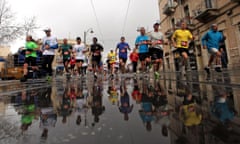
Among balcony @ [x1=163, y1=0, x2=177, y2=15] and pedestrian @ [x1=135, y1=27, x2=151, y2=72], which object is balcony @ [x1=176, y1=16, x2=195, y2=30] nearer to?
balcony @ [x1=163, y1=0, x2=177, y2=15]

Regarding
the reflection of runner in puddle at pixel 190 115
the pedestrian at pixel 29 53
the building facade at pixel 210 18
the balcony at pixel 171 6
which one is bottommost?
the reflection of runner in puddle at pixel 190 115

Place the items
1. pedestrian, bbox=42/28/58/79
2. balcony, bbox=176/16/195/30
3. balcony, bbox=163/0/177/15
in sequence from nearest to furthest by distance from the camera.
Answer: pedestrian, bbox=42/28/58/79 < balcony, bbox=176/16/195/30 < balcony, bbox=163/0/177/15

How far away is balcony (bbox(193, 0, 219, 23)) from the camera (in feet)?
52.2

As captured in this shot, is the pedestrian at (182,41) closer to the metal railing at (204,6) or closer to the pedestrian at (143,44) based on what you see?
the pedestrian at (143,44)

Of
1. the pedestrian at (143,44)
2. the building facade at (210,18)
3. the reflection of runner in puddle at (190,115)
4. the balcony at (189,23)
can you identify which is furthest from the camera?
the balcony at (189,23)

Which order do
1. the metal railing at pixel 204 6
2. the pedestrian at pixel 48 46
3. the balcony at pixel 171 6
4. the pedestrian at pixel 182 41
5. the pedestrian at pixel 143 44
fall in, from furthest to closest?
the balcony at pixel 171 6 → the metal railing at pixel 204 6 → the pedestrian at pixel 48 46 → the pedestrian at pixel 143 44 → the pedestrian at pixel 182 41

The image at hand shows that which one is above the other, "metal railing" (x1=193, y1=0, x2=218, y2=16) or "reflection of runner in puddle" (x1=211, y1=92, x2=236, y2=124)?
"metal railing" (x1=193, y1=0, x2=218, y2=16)

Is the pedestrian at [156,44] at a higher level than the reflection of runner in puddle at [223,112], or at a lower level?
higher

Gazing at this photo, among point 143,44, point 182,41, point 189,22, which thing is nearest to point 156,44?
point 143,44

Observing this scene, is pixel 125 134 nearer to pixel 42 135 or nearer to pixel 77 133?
pixel 77 133

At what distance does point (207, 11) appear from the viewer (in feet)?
52.8

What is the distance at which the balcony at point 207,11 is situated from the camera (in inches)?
626

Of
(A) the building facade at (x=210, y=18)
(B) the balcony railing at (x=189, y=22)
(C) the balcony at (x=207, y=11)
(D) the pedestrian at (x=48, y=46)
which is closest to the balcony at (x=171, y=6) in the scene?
(A) the building facade at (x=210, y=18)

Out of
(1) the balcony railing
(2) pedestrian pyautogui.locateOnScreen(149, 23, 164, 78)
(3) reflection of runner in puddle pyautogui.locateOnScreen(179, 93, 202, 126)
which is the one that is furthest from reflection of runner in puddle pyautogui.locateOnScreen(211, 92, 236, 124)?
(1) the balcony railing
